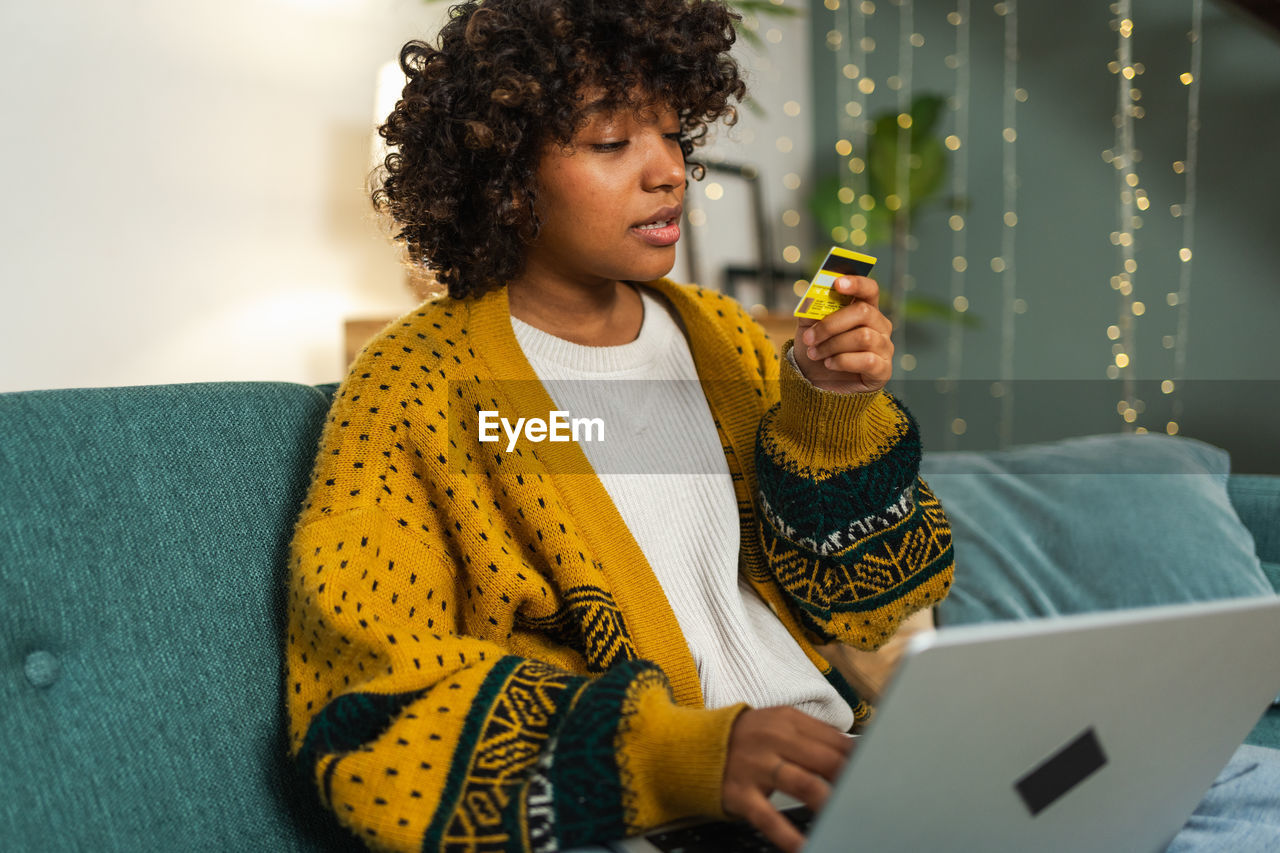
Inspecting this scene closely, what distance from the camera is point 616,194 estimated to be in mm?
972

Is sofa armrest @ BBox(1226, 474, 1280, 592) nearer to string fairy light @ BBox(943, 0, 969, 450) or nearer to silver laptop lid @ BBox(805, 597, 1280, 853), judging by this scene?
silver laptop lid @ BBox(805, 597, 1280, 853)

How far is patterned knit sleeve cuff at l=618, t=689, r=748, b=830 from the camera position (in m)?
0.64

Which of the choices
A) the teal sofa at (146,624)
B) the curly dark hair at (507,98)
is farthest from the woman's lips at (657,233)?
the teal sofa at (146,624)

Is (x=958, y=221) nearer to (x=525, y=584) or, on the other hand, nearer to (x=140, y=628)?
(x=525, y=584)

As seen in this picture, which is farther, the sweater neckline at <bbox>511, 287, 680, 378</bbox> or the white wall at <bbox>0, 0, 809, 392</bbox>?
the white wall at <bbox>0, 0, 809, 392</bbox>

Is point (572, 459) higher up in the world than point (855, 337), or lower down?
lower down

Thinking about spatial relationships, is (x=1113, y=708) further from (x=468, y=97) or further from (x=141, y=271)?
(x=141, y=271)

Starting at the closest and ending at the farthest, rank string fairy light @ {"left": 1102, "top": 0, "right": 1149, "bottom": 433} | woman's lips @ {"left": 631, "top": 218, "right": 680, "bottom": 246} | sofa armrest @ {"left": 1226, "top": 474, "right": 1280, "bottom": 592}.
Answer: woman's lips @ {"left": 631, "top": 218, "right": 680, "bottom": 246}
sofa armrest @ {"left": 1226, "top": 474, "right": 1280, "bottom": 592}
string fairy light @ {"left": 1102, "top": 0, "right": 1149, "bottom": 433}

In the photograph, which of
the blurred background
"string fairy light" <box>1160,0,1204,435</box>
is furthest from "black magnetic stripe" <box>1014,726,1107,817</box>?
"string fairy light" <box>1160,0,1204,435</box>

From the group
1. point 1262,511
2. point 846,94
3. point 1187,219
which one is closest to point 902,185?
point 846,94

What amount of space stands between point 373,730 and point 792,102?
322cm

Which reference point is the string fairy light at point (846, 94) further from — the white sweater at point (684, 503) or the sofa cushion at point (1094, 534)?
the white sweater at point (684, 503)

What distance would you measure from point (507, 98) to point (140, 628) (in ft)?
1.82

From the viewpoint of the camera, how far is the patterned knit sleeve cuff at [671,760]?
642 millimetres
